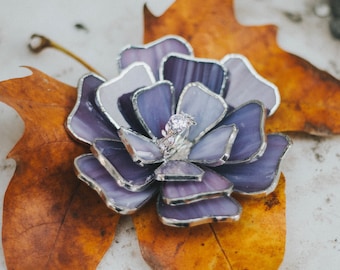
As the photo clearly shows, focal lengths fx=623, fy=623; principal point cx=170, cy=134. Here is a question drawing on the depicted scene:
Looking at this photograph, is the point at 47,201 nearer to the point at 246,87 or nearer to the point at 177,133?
the point at 177,133

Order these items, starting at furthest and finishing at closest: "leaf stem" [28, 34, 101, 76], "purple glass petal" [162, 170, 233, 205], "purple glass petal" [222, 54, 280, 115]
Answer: "leaf stem" [28, 34, 101, 76], "purple glass petal" [222, 54, 280, 115], "purple glass petal" [162, 170, 233, 205]

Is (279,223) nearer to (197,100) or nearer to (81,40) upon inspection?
(197,100)

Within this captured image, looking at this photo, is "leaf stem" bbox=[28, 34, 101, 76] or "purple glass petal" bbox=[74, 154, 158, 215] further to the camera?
"leaf stem" bbox=[28, 34, 101, 76]

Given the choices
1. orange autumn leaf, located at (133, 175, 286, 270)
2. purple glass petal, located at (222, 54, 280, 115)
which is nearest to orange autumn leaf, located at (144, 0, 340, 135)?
purple glass petal, located at (222, 54, 280, 115)

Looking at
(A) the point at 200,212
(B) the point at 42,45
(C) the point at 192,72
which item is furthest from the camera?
(B) the point at 42,45

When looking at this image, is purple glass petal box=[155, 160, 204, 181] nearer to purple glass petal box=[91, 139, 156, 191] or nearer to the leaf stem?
purple glass petal box=[91, 139, 156, 191]

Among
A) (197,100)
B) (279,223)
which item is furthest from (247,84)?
(279,223)

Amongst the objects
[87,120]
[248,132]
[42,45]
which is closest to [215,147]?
[248,132]

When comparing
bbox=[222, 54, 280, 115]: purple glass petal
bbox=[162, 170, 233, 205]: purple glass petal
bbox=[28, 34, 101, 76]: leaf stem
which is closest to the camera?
bbox=[162, 170, 233, 205]: purple glass petal
